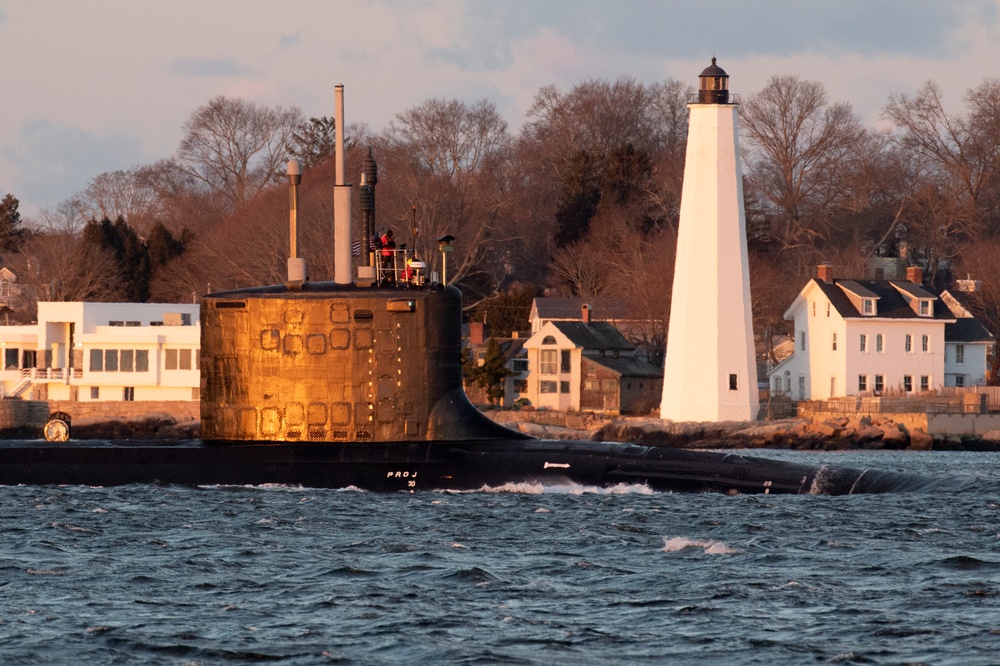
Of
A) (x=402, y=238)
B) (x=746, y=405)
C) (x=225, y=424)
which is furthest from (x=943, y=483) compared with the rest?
(x=402, y=238)

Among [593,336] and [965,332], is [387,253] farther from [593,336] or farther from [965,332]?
[965,332]

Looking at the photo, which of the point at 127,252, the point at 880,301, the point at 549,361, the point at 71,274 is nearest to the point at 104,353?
the point at 549,361

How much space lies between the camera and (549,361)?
72.5 meters

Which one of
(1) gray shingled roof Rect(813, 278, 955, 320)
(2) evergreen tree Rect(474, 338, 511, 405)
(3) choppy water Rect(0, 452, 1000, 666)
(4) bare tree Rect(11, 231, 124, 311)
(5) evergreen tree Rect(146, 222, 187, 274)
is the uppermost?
(5) evergreen tree Rect(146, 222, 187, 274)

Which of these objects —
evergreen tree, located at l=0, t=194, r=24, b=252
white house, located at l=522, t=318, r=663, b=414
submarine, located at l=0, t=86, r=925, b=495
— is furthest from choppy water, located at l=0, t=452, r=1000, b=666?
evergreen tree, located at l=0, t=194, r=24, b=252

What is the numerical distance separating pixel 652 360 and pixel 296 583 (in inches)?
2215

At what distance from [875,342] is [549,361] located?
14.5 meters

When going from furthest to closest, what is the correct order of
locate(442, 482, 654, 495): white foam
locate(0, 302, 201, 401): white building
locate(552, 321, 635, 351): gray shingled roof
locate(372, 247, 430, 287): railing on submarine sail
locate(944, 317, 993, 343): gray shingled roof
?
locate(552, 321, 635, 351): gray shingled roof
locate(944, 317, 993, 343): gray shingled roof
locate(0, 302, 201, 401): white building
locate(442, 482, 654, 495): white foam
locate(372, 247, 430, 287): railing on submarine sail

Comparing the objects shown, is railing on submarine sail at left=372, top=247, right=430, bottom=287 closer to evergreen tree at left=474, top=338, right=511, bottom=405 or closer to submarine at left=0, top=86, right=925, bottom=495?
submarine at left=0, top=86, right=925, bottom=495

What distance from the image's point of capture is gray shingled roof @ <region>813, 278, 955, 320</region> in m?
66.9

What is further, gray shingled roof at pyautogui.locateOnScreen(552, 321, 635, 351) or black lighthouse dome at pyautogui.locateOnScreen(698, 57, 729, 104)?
gray shingled roof at pyautogui.locateOnScreen(552, 321, 635, 351)

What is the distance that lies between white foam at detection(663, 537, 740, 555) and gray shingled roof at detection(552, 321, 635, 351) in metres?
49.6

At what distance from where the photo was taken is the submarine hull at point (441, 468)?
2608cm

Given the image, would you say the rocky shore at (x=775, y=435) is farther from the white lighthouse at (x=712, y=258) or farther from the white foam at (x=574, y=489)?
the white foam at (x=574, y=489)
